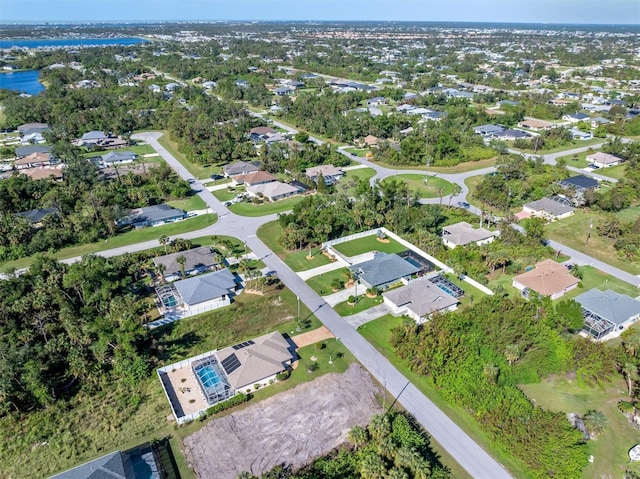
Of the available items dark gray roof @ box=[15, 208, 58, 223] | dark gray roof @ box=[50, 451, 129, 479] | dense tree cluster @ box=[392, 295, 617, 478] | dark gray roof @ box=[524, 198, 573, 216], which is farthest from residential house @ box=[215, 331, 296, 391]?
dark gray roof @ box=[524, 198, 573, 216]

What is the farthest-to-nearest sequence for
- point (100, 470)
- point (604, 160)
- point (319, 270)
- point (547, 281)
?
point (604, 160) < point (319, 270) < point (547, 281) < point (100, 470)

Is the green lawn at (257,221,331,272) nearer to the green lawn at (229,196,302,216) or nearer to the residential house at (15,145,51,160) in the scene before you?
the green lawn at (229,196,302,216)

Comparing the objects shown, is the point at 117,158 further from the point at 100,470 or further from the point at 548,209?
the point at 548,209

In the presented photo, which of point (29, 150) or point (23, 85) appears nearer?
point (29, 150)

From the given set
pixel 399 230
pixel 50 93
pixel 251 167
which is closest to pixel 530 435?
pixel 399 230

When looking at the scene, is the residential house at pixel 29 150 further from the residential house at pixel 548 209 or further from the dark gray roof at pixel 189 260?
the residential house at pixel 548 209

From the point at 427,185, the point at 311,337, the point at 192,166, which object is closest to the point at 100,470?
the point at 311,337
